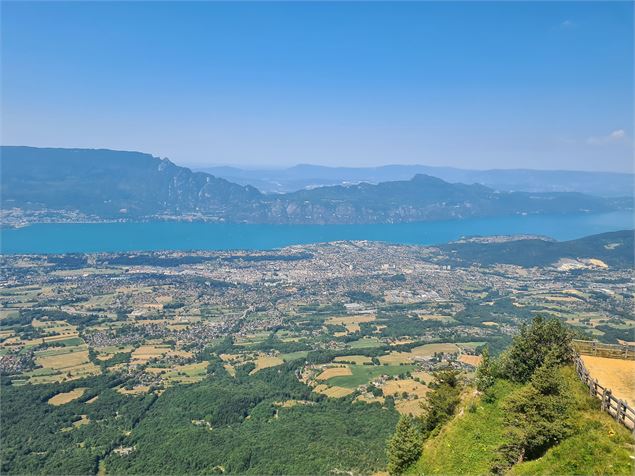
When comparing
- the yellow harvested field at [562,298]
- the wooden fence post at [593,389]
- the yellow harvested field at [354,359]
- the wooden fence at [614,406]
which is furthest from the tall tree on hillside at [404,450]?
the yellow harvested field at [562,298]

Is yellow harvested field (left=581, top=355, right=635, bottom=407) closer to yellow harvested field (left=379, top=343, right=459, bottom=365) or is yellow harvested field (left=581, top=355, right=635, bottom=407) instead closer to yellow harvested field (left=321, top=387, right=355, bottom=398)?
yellow harvested field (left=321, top=387, right=355, bottom=398)

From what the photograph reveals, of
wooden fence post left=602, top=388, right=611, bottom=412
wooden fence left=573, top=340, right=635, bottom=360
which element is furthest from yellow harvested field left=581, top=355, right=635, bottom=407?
wooden fence post left=602, top=388, right=611, bottom=412

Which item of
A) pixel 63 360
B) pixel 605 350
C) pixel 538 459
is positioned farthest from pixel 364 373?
pixel 538 459

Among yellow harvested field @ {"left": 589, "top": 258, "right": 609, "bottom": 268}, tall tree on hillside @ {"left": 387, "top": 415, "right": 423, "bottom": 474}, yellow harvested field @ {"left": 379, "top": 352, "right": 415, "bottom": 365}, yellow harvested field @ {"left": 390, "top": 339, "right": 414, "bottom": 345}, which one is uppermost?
tall tree on hillside @ {"left": 387, "top": 415, "right": 423, "bottom": 474}

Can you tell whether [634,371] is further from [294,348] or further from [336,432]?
[294,348]

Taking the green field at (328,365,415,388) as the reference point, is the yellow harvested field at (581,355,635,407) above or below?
above

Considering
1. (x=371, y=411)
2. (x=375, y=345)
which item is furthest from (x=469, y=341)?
(x=371, y=411)
